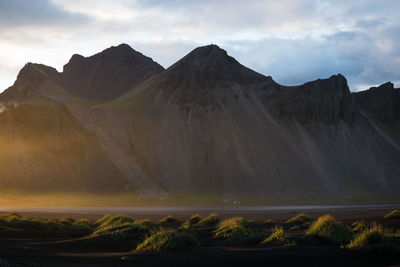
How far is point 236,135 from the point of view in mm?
99562

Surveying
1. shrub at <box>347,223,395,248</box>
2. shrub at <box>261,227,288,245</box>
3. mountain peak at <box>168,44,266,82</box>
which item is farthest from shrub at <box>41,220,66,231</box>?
mountain peak at <box>168,44,266,82</box>

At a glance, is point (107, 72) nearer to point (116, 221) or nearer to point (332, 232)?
point (116, 221)

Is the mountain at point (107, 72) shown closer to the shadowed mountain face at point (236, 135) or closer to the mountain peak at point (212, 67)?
the shadowed mountain face at point (236, 135)

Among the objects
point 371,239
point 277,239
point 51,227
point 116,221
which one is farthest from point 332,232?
point 51,227

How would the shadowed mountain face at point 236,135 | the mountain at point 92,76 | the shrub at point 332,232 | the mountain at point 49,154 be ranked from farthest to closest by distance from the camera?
the mountain at point 92,76
the shadowed mountain face at point 236,135
the mountain at point 49,154
the shrub at point 332,232

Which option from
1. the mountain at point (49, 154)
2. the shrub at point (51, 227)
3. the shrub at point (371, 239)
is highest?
the mountain at point (49, 154)

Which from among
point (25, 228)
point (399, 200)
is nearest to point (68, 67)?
point (399, 200)

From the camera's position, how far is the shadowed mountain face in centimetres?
9194

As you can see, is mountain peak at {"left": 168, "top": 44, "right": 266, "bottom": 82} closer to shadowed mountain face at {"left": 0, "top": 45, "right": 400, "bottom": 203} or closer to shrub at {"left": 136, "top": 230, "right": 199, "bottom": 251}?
shadowed mountain face at {"left": 0, "top": 45, "right": 400, "bottom": 203}

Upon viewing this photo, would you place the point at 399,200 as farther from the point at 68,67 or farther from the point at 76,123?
the point at 68,67

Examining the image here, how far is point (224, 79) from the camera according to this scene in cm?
11206

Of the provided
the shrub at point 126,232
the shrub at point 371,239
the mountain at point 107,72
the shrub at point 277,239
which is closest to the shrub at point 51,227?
the shrub at point 126,232

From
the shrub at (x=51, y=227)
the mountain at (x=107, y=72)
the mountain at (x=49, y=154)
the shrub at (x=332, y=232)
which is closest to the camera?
the shrub at (x=332, y=232)

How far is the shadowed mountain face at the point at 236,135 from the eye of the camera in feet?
302
